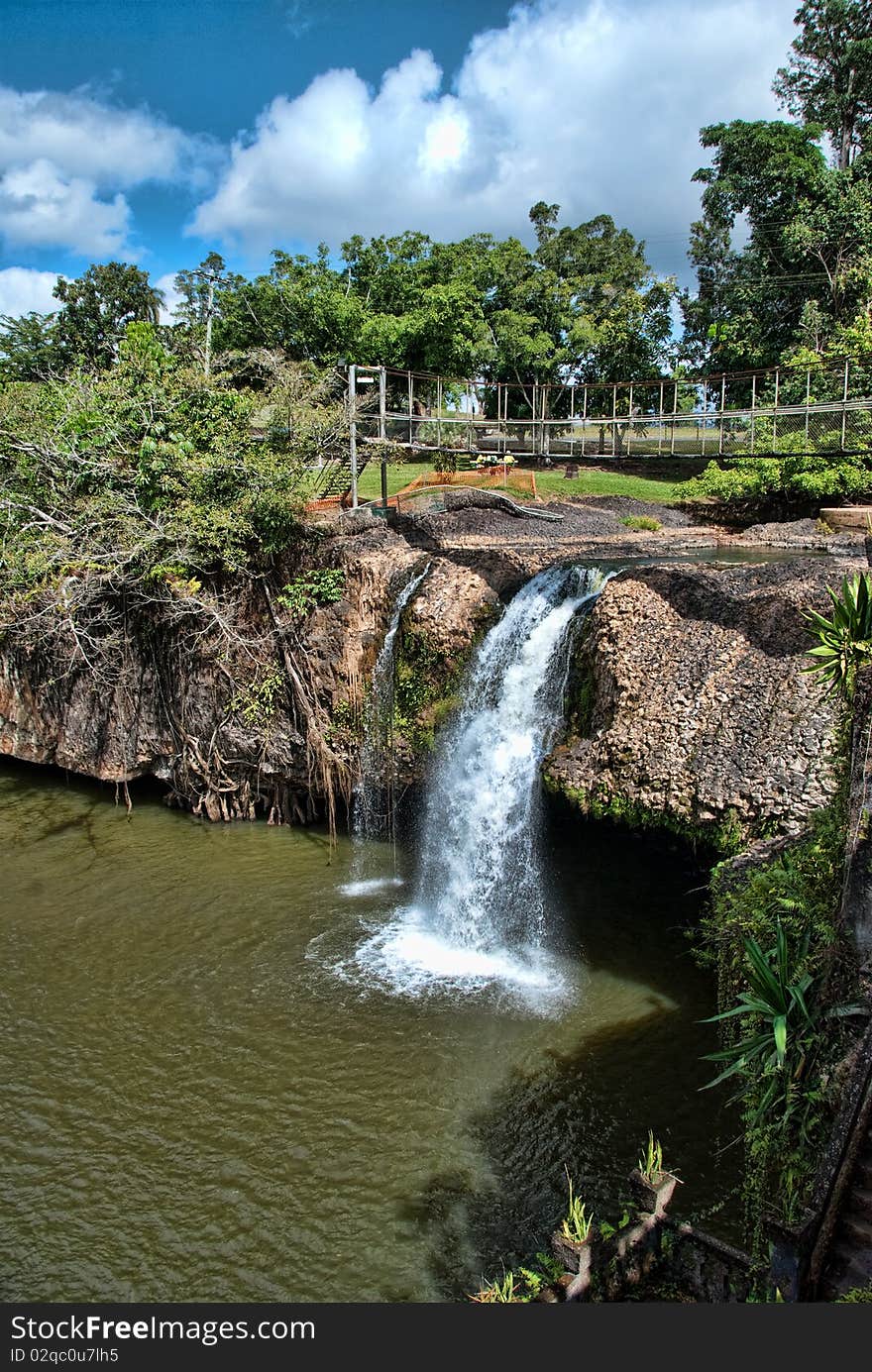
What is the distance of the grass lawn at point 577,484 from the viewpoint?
24641 mm

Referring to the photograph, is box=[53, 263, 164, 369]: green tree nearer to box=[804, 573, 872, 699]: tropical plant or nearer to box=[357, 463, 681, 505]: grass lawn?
box=[357, 463, 681, 505]: grass lawn

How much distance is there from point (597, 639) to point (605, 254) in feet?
115

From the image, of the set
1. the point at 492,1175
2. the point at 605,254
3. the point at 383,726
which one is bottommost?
the point at 492,1175

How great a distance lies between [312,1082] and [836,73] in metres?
37.4

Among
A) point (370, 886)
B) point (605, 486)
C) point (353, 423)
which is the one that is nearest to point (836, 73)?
point (605, 486)

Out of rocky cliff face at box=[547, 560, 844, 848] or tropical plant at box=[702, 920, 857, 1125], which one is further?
rocky cliff face at box=[547, 560, 844, 848]

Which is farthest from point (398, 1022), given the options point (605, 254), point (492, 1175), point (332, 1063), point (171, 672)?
point (605, 254)

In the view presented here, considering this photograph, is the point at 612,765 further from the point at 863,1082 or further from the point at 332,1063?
the point at 863,1082

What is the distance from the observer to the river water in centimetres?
685

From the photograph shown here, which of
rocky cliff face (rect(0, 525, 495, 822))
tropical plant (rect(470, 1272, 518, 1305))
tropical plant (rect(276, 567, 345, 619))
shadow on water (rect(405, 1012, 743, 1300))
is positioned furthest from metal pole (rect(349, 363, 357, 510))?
tropical plant (rect(470, 1272, 518, 1305))

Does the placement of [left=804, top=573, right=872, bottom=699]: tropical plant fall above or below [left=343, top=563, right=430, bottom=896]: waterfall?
above

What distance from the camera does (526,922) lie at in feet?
38.0

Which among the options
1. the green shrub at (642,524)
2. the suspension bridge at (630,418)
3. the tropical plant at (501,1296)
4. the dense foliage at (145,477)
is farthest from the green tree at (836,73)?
the tropical plant at (501,1296)

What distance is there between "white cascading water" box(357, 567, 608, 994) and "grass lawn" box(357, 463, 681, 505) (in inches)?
400
